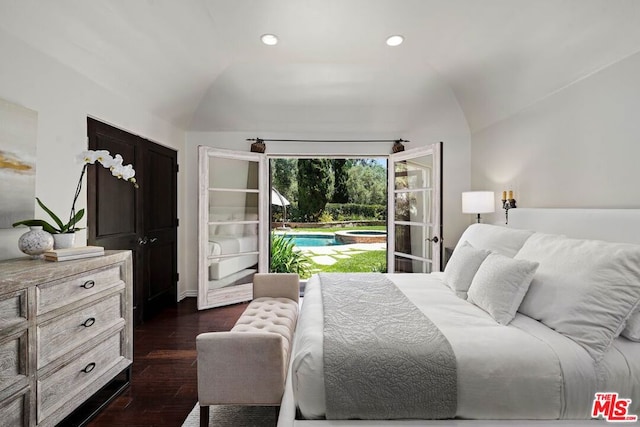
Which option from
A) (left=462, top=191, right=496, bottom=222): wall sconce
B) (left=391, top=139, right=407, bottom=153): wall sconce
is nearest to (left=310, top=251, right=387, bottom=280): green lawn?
(left=391, top=139, right=407, bottom=153): wall sconce

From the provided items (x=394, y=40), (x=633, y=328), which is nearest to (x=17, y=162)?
(x=394, y=40)

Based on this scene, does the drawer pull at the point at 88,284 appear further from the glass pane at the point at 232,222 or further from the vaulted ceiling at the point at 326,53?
the glass pane at the point at 232,222

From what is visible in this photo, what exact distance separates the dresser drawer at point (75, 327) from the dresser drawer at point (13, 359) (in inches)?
3.1

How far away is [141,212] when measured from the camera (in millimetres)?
3430

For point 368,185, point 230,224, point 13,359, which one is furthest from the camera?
point 368,185

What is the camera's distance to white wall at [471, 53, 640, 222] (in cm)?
219

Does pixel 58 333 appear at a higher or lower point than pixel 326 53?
lower

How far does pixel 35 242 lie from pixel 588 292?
292 centimetres

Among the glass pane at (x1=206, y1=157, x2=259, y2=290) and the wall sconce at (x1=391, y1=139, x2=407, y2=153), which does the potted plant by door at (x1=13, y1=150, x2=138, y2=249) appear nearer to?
the glass pane at (x1=206, y1=157, x2=259, y2=290)

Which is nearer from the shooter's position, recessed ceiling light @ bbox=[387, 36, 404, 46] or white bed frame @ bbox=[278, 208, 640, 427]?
white bed frame @ bbox=[278, 208, 640, 427]

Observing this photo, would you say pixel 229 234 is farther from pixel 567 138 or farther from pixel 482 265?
pixel 567 138

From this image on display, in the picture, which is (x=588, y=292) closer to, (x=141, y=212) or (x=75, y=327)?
(x=75, y=327)

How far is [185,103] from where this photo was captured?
3883 millimetres

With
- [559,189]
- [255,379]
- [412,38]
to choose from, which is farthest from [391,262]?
[255,379]
